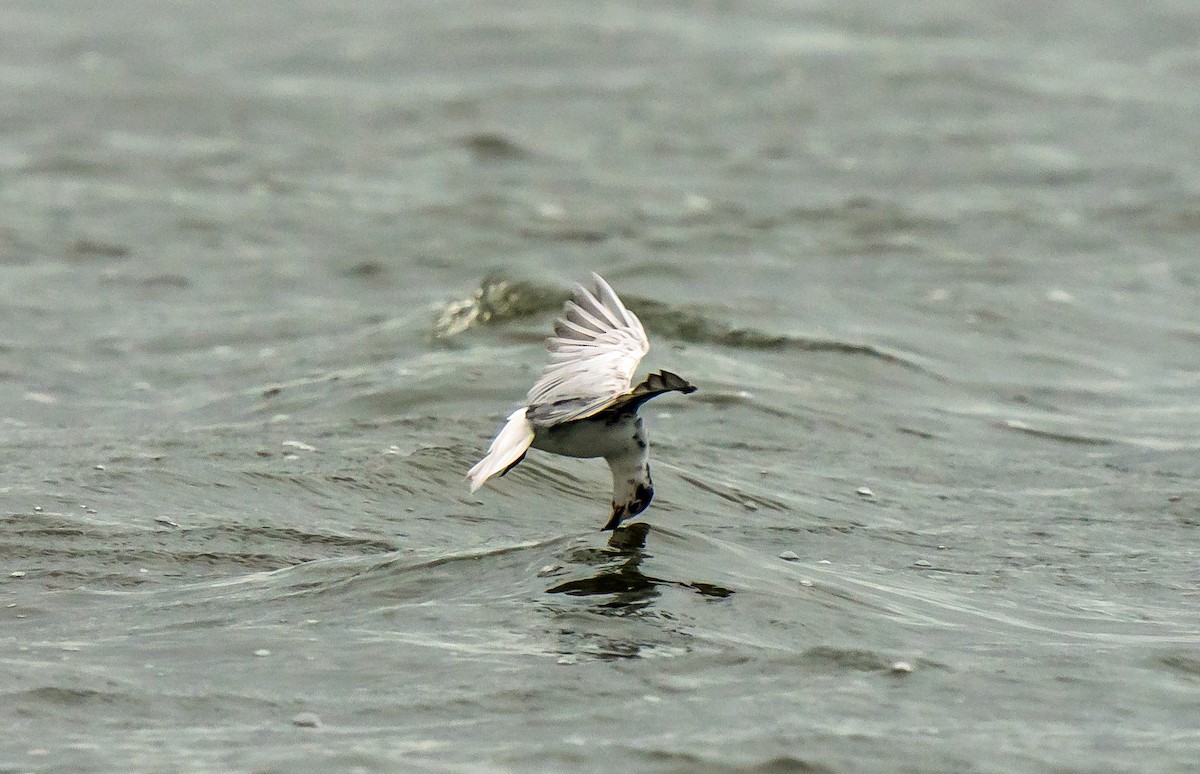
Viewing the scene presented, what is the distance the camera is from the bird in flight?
6.16 metres

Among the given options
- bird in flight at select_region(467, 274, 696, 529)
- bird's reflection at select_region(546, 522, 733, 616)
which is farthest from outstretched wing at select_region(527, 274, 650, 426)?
bird's reflection at select_region(546, 522, 733, 616)

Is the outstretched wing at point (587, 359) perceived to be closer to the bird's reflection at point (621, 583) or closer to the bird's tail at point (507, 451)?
the bird's tail at point (507, 451)

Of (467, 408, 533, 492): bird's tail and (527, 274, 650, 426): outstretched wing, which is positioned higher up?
(527, 274, 650, 426): outstretched wing

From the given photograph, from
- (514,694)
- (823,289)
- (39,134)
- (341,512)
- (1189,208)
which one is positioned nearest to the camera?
(514,694)

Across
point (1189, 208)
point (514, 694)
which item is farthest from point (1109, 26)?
point (514, 694)

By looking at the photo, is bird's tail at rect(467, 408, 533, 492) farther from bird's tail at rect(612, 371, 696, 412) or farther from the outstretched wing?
bird's tail at rect(612, 371, 696, 412)

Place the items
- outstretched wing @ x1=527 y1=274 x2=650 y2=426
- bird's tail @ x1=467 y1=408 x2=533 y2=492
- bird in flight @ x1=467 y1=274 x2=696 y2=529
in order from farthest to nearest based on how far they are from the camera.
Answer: outstretched wing @ x1=527 y1=274 x2=650 y2=426 < bird in flight @ x1=467 y1=274 x2=696 y2=529 < bird's tail @ x1=467 y1=408 x2=533 y2=492

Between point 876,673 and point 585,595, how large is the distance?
1.18m

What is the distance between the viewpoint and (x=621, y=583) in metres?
6.88

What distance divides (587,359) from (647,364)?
15.9 ft

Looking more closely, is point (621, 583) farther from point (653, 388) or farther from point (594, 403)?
point (653, 388)

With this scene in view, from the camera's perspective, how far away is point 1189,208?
684 inches

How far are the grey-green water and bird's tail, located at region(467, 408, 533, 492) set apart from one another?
2.27 feet

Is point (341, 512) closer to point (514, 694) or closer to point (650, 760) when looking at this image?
point (514, 694)
